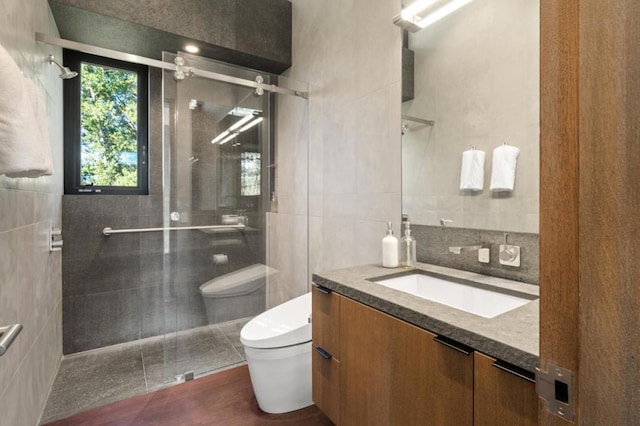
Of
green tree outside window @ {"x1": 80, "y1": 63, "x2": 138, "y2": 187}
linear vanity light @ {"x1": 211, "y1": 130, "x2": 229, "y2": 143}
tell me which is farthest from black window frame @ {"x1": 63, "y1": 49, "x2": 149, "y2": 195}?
linear vanity light @ {"x1": 211, "y1": 130, "x2": 229, "y2": 143}

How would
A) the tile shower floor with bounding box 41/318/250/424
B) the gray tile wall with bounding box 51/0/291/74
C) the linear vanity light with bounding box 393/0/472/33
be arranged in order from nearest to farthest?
the linear vanity light with bounding box 393/0/472/33, the tile shower floor with bounding box 41/318/250/424, the gray tile wall with bounding box 51/0/291/74

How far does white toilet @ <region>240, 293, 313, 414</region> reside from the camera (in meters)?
1.57

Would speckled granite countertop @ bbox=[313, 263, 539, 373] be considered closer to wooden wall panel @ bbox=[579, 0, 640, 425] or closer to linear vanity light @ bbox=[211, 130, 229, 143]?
wooden wall panel @ bbox=[579, 0, 640, 425]

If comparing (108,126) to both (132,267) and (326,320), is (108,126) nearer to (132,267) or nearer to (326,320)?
(132,267)

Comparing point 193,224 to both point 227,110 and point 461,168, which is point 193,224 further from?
point 461,168

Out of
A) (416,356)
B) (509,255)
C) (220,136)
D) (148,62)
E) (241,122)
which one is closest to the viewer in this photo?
(416,356)

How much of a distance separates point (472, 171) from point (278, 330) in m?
1.20

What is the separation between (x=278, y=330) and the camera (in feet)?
5.32

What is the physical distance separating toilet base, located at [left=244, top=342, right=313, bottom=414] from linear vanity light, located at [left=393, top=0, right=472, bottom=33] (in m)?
1.67

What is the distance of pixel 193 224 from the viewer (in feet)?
7.27

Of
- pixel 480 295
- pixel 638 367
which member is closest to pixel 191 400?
pixel 480 295

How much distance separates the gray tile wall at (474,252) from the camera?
1155 millimetres

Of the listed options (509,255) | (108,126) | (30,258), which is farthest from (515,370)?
(108,126)

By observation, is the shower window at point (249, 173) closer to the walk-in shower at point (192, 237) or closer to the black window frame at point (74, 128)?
the walk-in shower at point (192, 237)
